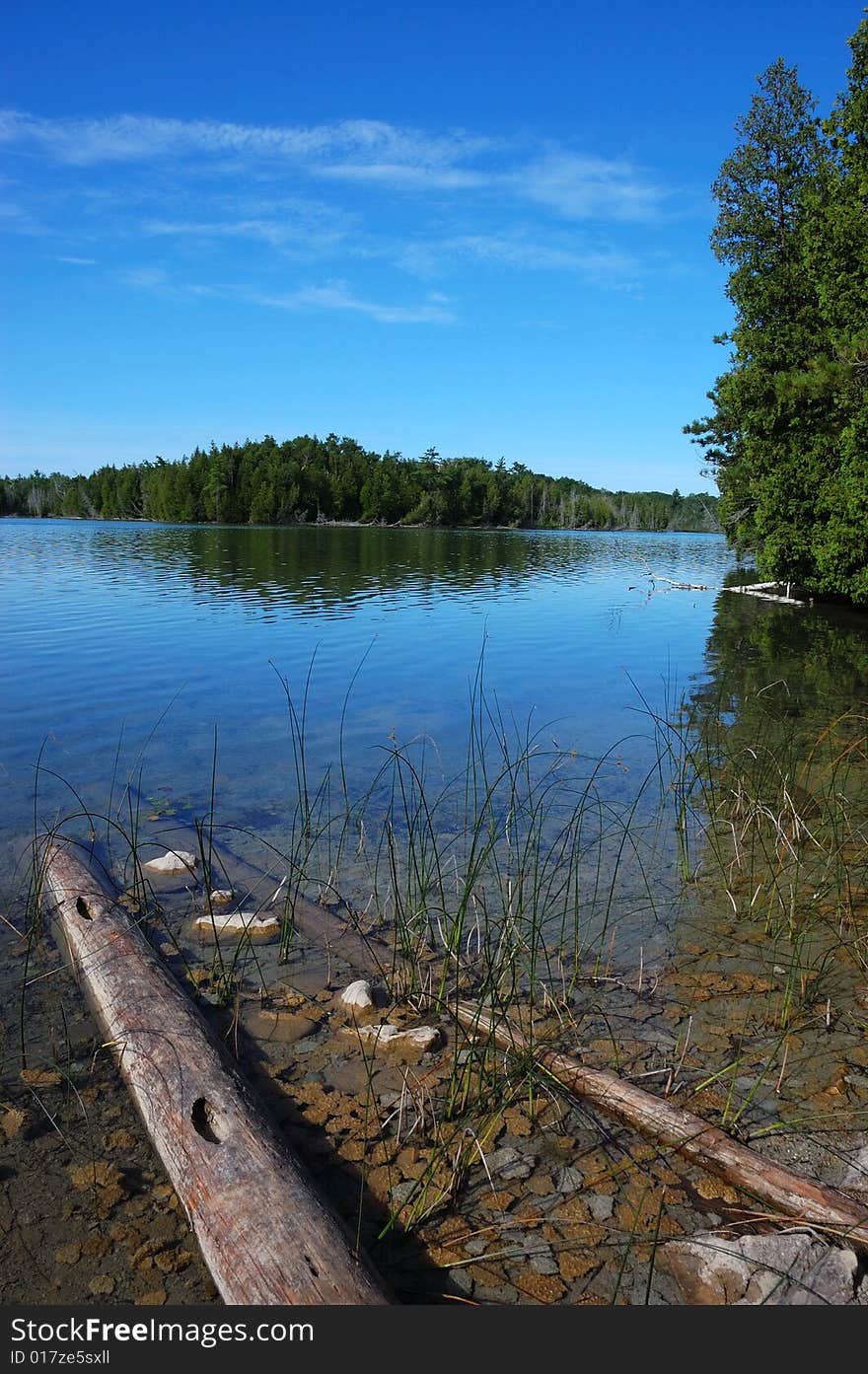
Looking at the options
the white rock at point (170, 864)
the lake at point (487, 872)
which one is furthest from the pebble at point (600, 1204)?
the white rock at point (170, 864)

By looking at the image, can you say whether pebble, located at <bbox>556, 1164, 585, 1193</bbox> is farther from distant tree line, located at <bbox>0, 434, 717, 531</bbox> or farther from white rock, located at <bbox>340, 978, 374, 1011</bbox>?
distant tree line, located at <bbox>0, 434, 717, 531</bbox>

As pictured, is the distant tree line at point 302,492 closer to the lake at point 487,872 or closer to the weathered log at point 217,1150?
the lake at point 487,872

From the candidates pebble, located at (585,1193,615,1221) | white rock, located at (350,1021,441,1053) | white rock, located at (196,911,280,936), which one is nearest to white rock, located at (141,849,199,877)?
white rock, located at (196,911,280,936)

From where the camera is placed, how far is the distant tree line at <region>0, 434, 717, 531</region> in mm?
146500

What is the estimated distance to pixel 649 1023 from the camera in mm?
4855

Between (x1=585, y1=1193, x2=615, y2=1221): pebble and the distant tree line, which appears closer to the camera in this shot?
(x1=585, y1=1193, x2=615, y2=1221): pebble

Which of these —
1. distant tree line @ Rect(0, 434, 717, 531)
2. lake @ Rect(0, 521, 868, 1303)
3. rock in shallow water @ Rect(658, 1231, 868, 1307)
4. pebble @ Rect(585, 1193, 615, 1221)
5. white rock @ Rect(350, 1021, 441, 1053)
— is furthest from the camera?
distant tree line @ Rect(0, 434, 717, 531)

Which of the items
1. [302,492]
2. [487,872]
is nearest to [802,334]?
[487,872]

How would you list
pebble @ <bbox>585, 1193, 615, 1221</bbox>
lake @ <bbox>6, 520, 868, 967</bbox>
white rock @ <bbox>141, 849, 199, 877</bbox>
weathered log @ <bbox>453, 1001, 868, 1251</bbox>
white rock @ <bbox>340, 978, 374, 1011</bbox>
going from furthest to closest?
lake @ <bbox>6, 520, 868, 967</bbox> < white rock @ <bbox>141, 849, 199, 877</bbox> < white rock @ <bbox>340, 978, 374, 1011</bbox> < pebble @ <bbox>585, 1193, 615, 1221</bbox> < weathered log @ <bbox>453, 1001, 868, 1251</bbox>

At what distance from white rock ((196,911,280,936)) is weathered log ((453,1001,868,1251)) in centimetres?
189

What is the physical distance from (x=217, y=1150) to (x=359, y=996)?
5.05ft

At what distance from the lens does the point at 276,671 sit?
1455cm

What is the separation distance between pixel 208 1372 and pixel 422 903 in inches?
112

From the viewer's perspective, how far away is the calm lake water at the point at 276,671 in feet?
34.1
